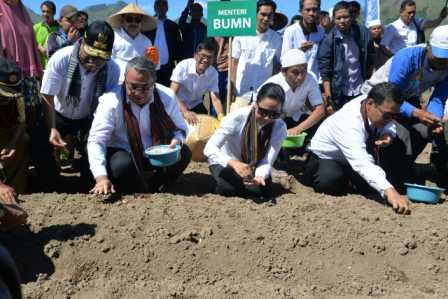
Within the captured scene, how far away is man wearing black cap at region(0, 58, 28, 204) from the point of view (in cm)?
352

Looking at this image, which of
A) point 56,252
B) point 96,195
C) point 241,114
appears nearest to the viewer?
point 56,252

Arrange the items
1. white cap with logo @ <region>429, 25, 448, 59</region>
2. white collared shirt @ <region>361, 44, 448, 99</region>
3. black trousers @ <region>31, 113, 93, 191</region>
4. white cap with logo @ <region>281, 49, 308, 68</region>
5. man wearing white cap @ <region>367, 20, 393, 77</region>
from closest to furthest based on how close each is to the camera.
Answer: white cap with logo @ <region>429, 25, 448, 59</region>
black trousers @ <region>31, 113, 93, 191</region>
white collared shirt @ <region>361, 44, 448, 99</region>
white cap with logo @ <region>281, 49, 308, 68</region>
man wearing white cap @ <region>367, 20, 393, 77</region>

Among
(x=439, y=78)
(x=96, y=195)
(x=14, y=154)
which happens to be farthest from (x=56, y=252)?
(x=439, y=78)

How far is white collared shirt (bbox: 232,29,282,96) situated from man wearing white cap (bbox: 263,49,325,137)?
2.53 ft

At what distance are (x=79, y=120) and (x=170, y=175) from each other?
0.99 meters

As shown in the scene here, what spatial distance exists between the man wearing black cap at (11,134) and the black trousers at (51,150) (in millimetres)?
119

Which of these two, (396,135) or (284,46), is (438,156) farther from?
(284,46)

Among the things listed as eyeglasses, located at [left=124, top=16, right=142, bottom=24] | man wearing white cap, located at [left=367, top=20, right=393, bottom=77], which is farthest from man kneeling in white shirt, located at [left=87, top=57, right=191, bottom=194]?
man wearing white cap, located at [left=367, top=20, right=393, bottom=77]

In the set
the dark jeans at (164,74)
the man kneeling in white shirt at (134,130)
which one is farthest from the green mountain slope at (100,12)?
the man kneeling in white shirt at (134,130)

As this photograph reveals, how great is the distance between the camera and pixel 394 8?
79.9m

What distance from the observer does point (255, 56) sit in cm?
601

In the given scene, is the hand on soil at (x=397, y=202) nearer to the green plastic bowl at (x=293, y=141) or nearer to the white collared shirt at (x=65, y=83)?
the green plastic bowl at (x=293, y=141)

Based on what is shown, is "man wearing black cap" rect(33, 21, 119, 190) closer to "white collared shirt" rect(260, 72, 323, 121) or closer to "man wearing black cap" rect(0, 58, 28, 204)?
"man wearing black cap" rect(0, 58, 28, 204)

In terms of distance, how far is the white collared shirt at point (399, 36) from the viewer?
6570mm
